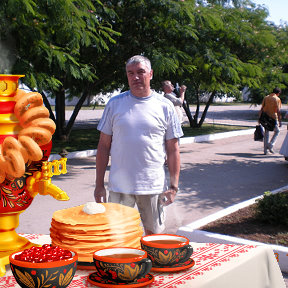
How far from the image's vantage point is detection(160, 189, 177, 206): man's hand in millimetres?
3441

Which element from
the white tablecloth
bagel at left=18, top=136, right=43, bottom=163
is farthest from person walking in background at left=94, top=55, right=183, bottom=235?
bagel at left=18, top=136, right=43, bottom=163

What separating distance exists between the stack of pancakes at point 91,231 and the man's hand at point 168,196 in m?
1.44

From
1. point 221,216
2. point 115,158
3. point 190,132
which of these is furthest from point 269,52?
point 115,158

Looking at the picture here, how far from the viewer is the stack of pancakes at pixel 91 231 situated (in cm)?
189

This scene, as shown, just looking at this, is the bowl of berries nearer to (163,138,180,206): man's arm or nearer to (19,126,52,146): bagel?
(19,126,52,146): bagel

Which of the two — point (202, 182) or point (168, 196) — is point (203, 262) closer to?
point (168, 196)

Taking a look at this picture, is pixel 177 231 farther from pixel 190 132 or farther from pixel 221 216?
pixel 190 132

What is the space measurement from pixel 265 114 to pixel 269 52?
16.8 feet

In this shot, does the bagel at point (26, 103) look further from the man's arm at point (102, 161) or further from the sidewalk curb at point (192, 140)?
the sidewalk curb at point (192, 140)

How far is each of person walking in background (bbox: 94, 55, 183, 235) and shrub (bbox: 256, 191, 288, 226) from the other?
275cm

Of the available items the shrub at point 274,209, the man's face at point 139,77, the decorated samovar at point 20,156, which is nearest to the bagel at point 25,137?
the decorated samovar at point 20,156

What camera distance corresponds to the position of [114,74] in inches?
573

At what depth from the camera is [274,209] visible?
5.86m

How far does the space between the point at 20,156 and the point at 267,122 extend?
11.8 m
